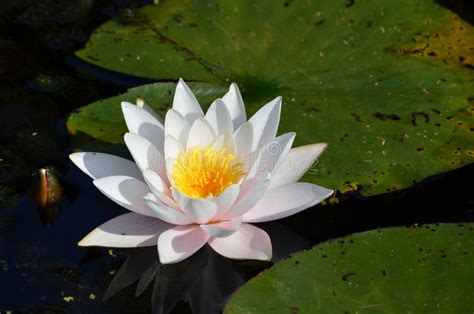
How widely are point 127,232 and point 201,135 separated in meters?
0.49

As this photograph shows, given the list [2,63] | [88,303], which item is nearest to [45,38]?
[2,63]

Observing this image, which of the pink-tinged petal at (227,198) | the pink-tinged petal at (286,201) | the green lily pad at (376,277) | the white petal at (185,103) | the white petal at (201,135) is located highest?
the white petal at (185,103)

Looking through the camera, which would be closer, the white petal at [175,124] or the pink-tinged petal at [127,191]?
the pink-tinged petal at [127,191]

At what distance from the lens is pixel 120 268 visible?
2723 mm

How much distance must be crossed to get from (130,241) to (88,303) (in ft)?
0.94

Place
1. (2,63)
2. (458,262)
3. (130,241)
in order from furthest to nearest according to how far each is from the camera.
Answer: (2,63)
(130,241)
(458,262)

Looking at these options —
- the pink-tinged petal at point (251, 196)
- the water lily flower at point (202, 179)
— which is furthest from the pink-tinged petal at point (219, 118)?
the pink-tinged petal at point (251, 196)

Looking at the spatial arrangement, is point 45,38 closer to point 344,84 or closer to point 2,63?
point 2,63

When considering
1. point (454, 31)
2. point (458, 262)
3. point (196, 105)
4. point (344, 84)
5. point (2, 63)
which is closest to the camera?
point (458, 262)

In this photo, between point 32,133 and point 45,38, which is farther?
point 45,38

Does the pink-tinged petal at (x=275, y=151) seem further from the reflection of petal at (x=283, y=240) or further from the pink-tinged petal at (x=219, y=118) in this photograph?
the reflection of petal at (x=283, y=240)

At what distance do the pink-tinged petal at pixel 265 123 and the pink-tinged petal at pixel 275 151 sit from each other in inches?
3.8

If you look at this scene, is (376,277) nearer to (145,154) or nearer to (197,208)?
(197,208)

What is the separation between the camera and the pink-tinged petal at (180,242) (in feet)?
8.34
